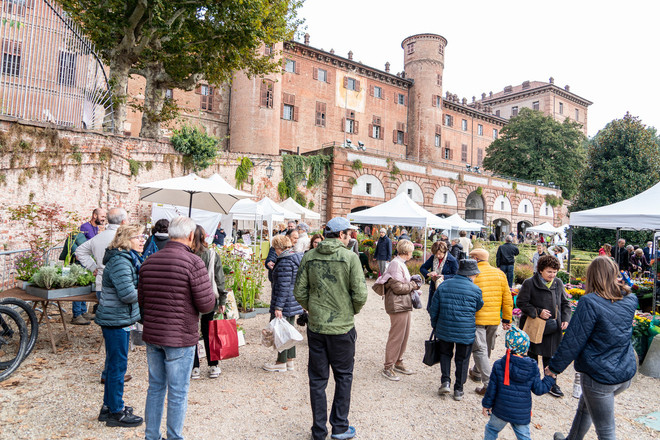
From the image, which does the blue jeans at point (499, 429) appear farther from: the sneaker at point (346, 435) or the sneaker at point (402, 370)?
the sneaker at point (402, 370)

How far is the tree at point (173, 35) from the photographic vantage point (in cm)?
1204

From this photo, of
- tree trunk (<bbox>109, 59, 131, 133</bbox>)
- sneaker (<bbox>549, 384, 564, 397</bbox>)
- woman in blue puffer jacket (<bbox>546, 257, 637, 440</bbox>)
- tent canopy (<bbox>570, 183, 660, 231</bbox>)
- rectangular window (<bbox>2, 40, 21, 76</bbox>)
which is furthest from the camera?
tree trunk (<bbox>109, 59, 131, 133</bbox>)

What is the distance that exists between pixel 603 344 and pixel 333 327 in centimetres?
197

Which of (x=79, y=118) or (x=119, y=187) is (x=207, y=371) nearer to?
(x=79, y=118)

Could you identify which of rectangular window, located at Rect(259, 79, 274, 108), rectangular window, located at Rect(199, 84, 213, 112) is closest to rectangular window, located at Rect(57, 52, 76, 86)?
rectangular window, located at Rect(259, 79, 274, 108)

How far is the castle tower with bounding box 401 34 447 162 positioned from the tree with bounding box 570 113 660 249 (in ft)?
46.8

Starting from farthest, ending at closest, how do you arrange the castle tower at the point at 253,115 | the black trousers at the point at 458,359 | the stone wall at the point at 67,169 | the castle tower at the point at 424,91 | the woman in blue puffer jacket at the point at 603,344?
the castle tower at the point at 424,91 < the castle tower at the point at 253,115 < the stone wall at the point at 67,169 < the black trousers at the point at 458,359 < the woman in blue puffer jacket at the point at 603,344

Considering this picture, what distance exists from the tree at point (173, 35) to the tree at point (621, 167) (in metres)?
19.4

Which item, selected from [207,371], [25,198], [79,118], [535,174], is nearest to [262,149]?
[79,118]

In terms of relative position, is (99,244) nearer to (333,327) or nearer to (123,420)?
(123,420)

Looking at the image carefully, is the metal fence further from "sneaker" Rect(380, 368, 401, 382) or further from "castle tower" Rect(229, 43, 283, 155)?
"castle tower" Rect(229, 43, 283, 155)

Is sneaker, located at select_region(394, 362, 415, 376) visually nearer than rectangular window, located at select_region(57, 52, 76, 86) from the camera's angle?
Yes

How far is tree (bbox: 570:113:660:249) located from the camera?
21.4m

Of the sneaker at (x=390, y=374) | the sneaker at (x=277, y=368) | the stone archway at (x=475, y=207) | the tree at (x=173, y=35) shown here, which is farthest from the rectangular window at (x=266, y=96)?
the sneaker at (x=390, y=374)
